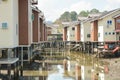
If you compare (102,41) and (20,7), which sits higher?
(20,7)

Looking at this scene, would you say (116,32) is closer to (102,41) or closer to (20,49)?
(102,41)

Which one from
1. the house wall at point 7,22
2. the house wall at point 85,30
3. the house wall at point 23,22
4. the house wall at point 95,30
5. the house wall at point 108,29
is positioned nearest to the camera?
the house wall at point 7,22

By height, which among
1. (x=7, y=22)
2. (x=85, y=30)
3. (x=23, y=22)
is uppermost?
(x=85, y=30)

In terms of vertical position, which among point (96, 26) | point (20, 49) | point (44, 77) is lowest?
point (44, 77)

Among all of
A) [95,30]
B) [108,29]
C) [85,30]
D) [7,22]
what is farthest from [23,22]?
[85,30]

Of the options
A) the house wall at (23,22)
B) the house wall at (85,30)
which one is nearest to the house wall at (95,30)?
the house wall at (85,30)

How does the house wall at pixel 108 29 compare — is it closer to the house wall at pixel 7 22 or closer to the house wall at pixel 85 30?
the house wall at pixel 85 30

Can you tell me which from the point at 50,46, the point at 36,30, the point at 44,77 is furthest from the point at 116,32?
the point at 50,46

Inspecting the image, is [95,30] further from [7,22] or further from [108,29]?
[7,22]

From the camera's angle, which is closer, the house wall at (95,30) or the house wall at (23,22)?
the house wall at (23,22)

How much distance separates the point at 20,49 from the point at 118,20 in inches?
938

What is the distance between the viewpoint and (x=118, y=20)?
51.1 metres

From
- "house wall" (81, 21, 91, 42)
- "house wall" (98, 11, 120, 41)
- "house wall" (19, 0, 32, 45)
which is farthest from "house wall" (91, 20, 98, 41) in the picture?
"house wall" (19, 0, 32, 45)

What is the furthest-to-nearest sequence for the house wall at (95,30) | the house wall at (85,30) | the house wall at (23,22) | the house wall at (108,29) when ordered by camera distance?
the house wall at (85,30), the house wall at (95,30), the house wall at (108,29), the house wall at (23,22)
